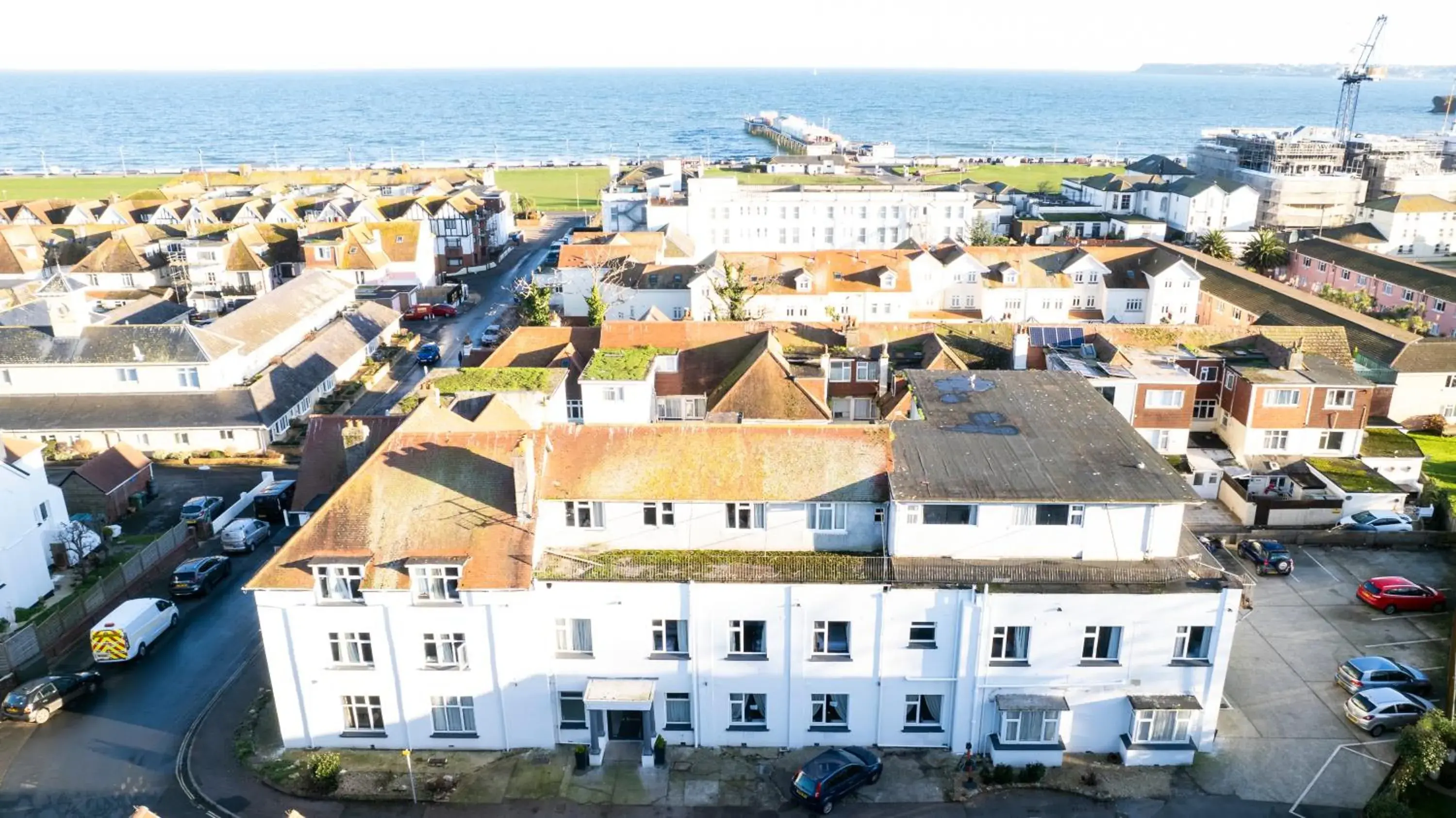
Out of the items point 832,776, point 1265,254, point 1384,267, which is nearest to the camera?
point 832,776

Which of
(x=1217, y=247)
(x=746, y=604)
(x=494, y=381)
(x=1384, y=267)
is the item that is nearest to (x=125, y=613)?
(x=494, y=381)

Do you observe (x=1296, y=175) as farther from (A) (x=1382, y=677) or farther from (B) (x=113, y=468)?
(B) (x=113, y=468)

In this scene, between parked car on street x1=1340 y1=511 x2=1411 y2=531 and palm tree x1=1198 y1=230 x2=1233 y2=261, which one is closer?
parked car on street x1=1340 y1=511 x2=1411 y2=531

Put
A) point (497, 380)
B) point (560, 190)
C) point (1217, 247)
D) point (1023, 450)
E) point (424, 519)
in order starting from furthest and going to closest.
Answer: point (560, 190) → point (1217, 247) → point (497, 380) → point (1023, 450) → point (424, 519)

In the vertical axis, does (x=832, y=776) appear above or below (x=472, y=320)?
below

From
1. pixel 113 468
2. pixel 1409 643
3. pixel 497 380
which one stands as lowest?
pixel 1409 643

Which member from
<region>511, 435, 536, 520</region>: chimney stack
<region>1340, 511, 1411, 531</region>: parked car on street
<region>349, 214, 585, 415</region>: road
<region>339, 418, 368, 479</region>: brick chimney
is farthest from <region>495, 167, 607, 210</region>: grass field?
<region>511, 435, 536, 520</region>: chimney stack

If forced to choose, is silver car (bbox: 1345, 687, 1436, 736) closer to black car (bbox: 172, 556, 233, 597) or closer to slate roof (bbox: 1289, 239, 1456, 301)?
black car (bbox: 172, 556, 233, 597)
